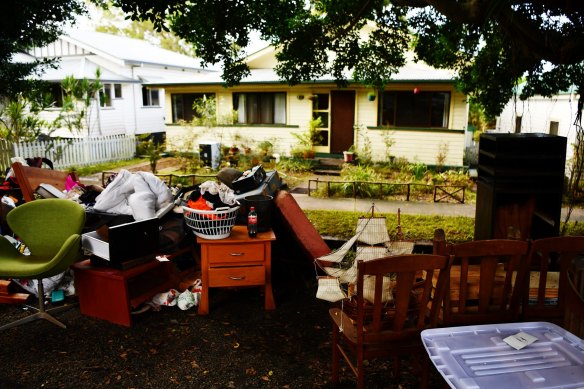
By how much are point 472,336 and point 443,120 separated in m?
13.1

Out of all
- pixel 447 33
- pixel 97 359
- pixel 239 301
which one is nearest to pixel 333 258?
pixel 239 301

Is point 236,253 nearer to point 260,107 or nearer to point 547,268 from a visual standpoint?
point 547,268

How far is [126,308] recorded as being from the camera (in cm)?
468

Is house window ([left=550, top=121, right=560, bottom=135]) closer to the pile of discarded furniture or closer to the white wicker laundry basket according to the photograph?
the pile of discarded furniture

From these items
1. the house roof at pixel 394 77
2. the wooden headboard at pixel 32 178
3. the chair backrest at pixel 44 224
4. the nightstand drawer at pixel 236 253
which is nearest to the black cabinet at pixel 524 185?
the nightstand drawer at pixel 236 253

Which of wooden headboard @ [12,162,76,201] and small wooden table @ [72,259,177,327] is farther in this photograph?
wooden headboard @ [12,162,76,201]

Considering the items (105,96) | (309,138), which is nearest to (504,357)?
(309,138)

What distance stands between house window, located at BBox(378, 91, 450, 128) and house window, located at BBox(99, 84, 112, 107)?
1102cm

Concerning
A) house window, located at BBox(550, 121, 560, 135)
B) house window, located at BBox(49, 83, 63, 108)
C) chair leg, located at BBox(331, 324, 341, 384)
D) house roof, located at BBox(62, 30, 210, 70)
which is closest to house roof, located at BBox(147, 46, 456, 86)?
house roof, located at BBox(62, 30, 210, 70)

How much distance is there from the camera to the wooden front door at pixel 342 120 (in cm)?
1593

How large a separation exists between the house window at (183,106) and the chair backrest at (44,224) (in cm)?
1329

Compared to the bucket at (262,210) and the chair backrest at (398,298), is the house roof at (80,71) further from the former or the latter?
the chair backrest at (398,298)

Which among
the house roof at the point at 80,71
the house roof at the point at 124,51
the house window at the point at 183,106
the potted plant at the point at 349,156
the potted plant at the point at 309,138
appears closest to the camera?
the potted plant at the point at 349,156

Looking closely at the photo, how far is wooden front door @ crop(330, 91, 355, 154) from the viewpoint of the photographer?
627 inches
